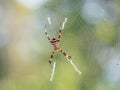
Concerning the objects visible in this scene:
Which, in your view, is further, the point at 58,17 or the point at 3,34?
the point at 3,34

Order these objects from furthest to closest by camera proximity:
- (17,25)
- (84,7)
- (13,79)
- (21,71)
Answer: (17,25) → (21,71) → (13,79) → (84,7)

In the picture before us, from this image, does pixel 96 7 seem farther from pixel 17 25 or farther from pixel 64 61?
pixel 17 25

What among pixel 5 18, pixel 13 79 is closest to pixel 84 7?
pixel 13 79

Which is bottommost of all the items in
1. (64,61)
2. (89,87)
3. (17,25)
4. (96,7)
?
(89,87)

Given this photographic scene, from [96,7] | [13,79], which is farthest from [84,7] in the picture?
[13,79]

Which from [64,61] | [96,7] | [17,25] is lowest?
[64,61]

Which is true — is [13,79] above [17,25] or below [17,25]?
below

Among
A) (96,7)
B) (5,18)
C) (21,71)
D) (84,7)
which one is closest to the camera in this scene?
(96,7)

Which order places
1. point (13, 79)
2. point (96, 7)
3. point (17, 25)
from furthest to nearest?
point (17, 25), point (13, 79), point (96, 7)

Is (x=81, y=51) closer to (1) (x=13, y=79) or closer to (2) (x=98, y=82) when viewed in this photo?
(2) (x=98, y=82)
